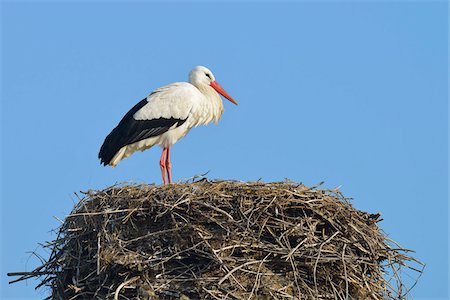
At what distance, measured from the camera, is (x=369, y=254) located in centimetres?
815

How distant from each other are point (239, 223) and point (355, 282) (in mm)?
1039

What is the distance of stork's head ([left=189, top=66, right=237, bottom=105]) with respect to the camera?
1131 cm

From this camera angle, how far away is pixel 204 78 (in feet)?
37.3

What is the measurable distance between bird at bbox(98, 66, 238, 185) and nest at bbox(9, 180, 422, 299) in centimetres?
217

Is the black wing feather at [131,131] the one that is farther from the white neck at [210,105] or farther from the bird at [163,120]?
the white neck at [210,105]

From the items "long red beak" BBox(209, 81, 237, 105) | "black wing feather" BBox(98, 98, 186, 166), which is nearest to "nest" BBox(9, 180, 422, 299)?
"black wing feather" BBox(98, 98, 186, 166)

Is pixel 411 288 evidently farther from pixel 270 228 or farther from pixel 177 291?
pixel 177 291

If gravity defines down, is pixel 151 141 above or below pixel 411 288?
above

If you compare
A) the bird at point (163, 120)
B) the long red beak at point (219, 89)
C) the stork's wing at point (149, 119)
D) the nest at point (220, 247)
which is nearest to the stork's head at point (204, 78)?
the long red beak at point (219, 89)

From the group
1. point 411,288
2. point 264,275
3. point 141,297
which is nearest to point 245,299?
point 264,275

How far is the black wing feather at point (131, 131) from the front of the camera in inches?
413

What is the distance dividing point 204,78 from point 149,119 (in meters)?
1.05

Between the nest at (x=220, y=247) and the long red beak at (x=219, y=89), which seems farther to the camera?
the long red beak at (x=219, y=89)

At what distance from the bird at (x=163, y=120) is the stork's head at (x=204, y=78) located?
110mm
